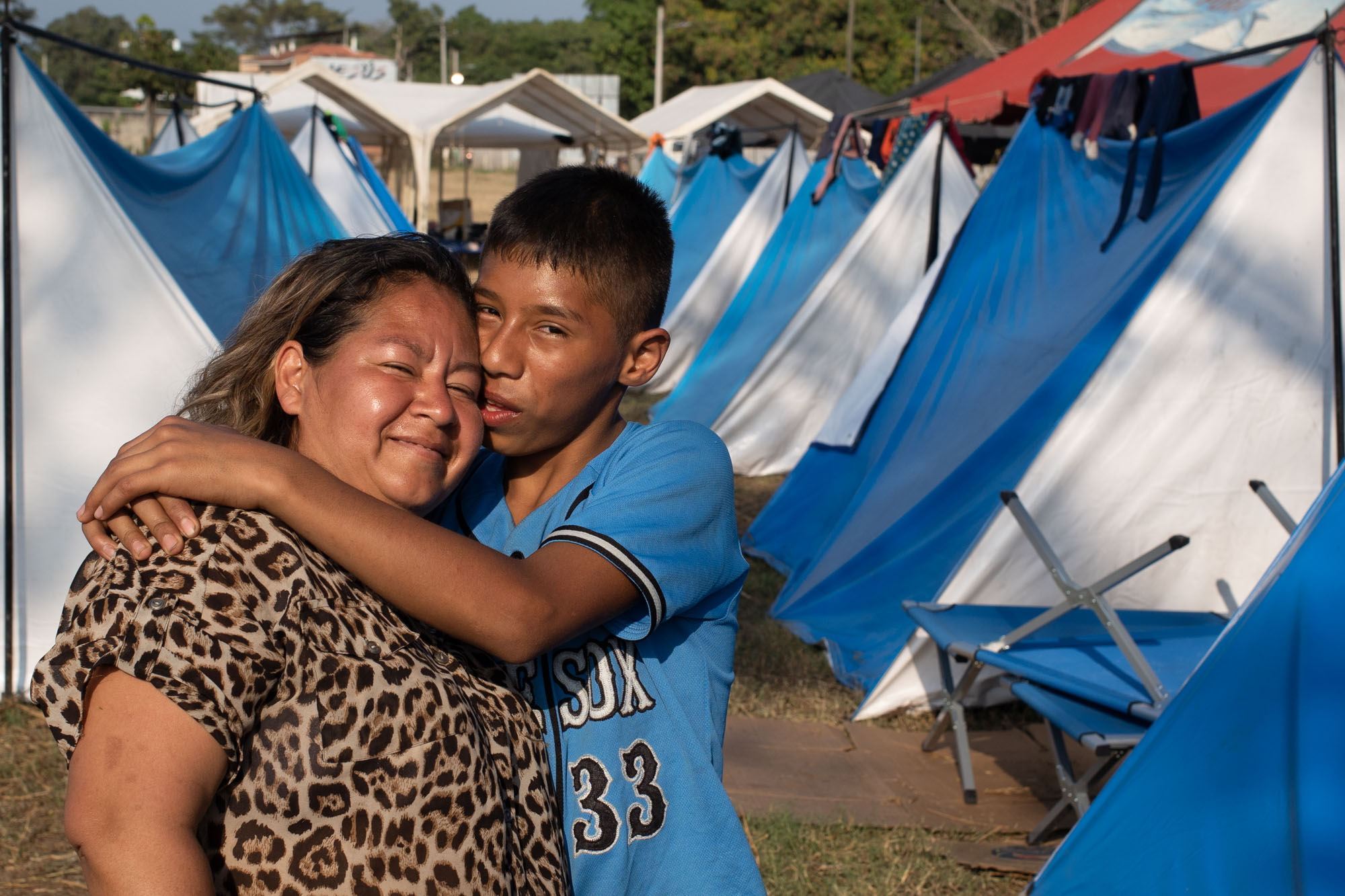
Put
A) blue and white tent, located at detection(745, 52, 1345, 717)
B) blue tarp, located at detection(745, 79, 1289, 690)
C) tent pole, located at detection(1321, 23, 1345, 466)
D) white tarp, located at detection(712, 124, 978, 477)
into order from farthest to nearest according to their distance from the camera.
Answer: white tarp, located at detection(712, 124, 978, 477) → blue tarp, located at detection(745, 79, 1289, 690) → blue and white tent, located at detection(745, 52, 1345, 717) → tent pole, located at detection(1321, 23, 1345, 466)

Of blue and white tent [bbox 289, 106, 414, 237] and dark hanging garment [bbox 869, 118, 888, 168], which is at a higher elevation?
dark hanging garment [bbox 869, 118, 888, 168]

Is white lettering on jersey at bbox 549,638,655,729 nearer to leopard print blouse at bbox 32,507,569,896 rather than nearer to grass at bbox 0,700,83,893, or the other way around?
leopard print blouse at bbox 32,507,569,896

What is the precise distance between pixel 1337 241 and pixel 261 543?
394cm

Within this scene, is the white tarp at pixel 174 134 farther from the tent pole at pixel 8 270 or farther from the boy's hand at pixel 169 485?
the boy's hand at pixel 169 485

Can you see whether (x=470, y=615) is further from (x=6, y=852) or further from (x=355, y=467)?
(x=6, y=852)

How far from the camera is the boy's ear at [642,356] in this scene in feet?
5.53

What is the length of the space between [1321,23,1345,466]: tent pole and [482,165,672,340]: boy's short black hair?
314 centimetres

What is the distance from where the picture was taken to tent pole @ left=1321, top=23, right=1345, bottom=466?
387 centimetres

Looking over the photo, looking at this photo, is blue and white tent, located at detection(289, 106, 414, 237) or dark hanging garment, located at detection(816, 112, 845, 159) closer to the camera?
dark hanging garment, located at detection(816, 112, 845, 159)

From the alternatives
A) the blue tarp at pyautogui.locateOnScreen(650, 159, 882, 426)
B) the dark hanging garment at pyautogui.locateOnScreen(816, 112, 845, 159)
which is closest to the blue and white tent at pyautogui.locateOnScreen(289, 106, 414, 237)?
the blue tarp at pyautogui.locateOnScreen(650, 159, 882, 426)

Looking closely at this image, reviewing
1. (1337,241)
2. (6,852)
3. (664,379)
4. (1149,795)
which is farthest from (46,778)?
(664,379)

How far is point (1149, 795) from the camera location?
215 cm

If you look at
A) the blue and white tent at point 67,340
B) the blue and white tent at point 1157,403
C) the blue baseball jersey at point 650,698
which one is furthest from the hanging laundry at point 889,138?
the blue baseball jersey at point 650,698

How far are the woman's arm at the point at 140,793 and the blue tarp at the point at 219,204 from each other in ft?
10.1
